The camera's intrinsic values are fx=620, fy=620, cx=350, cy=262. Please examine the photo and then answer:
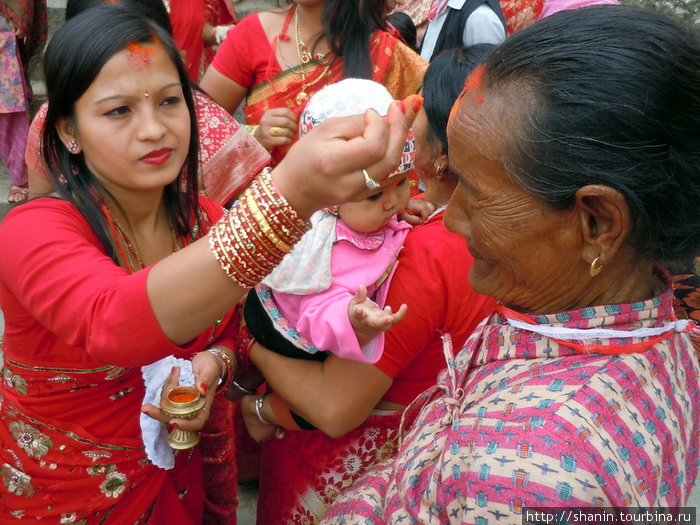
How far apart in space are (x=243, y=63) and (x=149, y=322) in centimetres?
244

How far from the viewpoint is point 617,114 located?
104cm

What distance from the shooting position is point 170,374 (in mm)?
1730

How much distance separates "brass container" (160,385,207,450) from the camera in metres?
1.63

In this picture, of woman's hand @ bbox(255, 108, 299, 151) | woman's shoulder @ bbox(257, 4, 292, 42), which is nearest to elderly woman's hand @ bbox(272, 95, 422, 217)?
woman's hand @ bbox(255, 108, 299, 151)

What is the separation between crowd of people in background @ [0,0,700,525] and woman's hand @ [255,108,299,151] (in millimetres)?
104

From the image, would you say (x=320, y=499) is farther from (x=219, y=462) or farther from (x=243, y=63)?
(x=243, y=63)

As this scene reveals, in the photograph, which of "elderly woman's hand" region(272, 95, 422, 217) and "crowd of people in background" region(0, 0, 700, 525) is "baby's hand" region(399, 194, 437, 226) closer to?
"crowd of people in background" region(0, 0, 700, 525)

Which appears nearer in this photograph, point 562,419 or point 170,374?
point 562,419

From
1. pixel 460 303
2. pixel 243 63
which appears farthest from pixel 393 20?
pixel 460 303

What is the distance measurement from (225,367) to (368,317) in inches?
25.4

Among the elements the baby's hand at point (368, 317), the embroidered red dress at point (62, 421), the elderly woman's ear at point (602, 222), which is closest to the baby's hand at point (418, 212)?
the baby's hand at point (368, 317)

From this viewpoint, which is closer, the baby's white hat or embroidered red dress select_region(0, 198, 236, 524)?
embroidered red dress select_region(0, 198, 236, 524)

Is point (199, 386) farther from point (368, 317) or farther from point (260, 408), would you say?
point (368, 317)

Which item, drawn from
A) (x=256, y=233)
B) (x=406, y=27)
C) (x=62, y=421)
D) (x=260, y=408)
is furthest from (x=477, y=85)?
(x=406, y=27)
